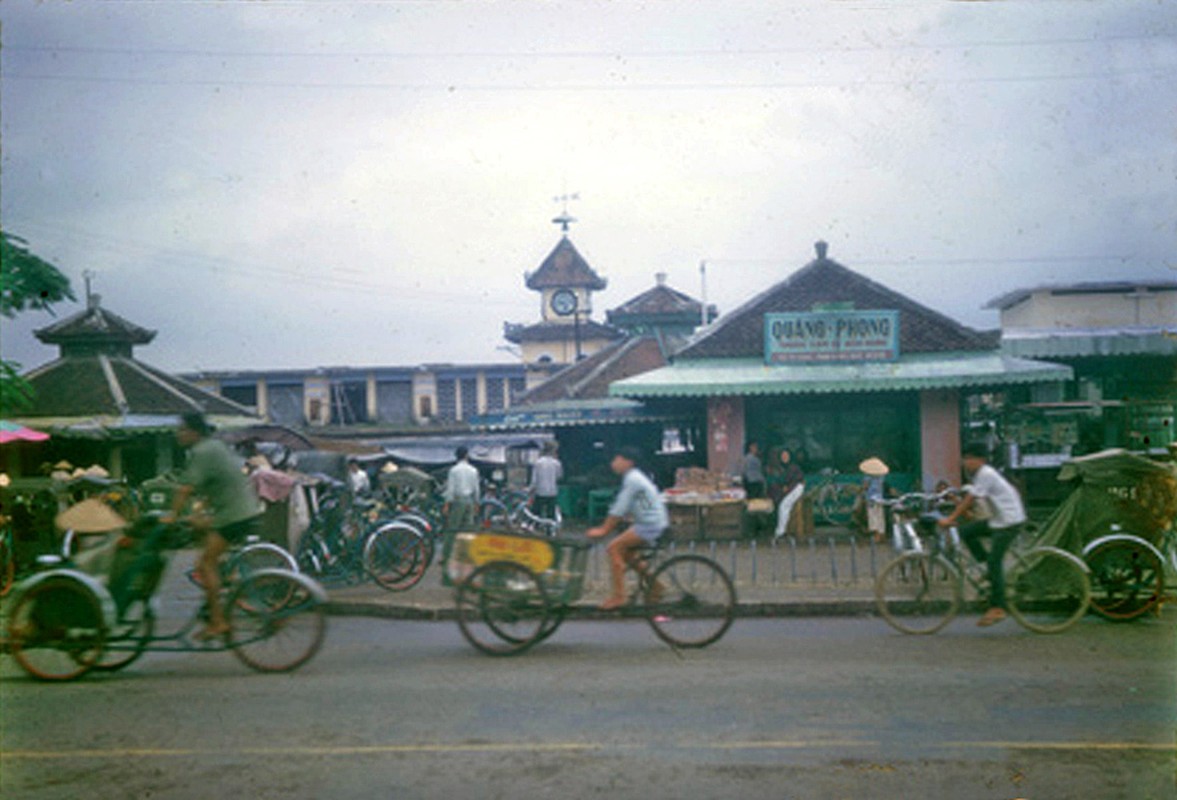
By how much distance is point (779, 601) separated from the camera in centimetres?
1047

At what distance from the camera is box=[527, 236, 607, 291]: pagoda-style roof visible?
190ft

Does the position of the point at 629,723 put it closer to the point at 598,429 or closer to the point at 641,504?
the point at 641,504

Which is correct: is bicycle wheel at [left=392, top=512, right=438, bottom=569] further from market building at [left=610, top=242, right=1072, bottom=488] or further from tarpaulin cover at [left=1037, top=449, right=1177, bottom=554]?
tarpaulin cover at [left=1037, top=449, right=1177, bottom=554]

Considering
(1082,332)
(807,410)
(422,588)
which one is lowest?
(422,588)

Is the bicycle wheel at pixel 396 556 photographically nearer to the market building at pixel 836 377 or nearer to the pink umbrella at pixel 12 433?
the pink umbrella at pixel 12 433

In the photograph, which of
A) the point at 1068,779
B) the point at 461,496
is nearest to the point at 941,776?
the point at 1068,779

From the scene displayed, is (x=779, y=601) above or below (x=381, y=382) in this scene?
below

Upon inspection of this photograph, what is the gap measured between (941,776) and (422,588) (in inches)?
326

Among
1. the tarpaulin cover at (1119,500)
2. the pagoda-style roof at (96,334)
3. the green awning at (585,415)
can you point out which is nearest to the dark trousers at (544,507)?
the green awning at (585,415)

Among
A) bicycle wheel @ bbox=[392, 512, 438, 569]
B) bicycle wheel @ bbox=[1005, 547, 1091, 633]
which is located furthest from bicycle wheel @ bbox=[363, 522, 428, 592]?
bicycle wheel @ bbox=[1005, 547, 1091, 633]

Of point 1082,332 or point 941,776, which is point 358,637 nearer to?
point 941,776

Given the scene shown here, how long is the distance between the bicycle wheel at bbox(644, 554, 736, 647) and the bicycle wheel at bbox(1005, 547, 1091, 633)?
2644mm

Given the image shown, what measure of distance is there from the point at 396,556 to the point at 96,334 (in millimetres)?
5911

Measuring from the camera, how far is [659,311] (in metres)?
A: 44.3
